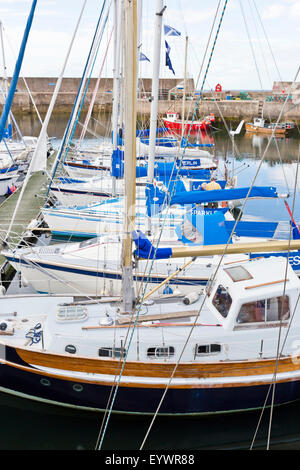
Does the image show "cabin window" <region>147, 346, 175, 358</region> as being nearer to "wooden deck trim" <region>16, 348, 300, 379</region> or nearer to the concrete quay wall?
"wooden deck trim" <region>16, 348, 300, 379</region>

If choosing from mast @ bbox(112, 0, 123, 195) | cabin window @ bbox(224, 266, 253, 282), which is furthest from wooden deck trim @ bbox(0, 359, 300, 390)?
mast @ bbox(112, 0, 123, 195)

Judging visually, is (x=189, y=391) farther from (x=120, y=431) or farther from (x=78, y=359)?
(x=78, y=359)

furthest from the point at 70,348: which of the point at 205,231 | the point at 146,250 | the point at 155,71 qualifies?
the point at 155,71

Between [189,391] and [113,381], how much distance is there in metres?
1.49

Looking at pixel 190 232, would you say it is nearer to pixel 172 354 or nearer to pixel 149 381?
pixel 172 354

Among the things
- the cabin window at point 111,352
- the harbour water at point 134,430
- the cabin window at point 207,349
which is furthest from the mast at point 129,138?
the harbour water at point 134,430

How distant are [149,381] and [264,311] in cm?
262

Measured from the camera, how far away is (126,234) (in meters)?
7.49

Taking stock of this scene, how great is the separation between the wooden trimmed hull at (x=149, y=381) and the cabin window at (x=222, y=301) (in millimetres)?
1043

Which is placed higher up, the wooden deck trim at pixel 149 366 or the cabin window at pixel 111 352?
the cabin window at pixel 111 352

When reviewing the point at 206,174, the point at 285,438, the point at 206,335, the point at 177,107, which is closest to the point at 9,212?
the point at 206,174

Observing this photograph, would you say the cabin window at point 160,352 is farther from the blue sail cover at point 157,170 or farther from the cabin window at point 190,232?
the blue sail cover at point 157,170

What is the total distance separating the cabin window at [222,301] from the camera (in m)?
7.90

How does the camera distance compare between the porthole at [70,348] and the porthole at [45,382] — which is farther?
the porthole at [45,382]
